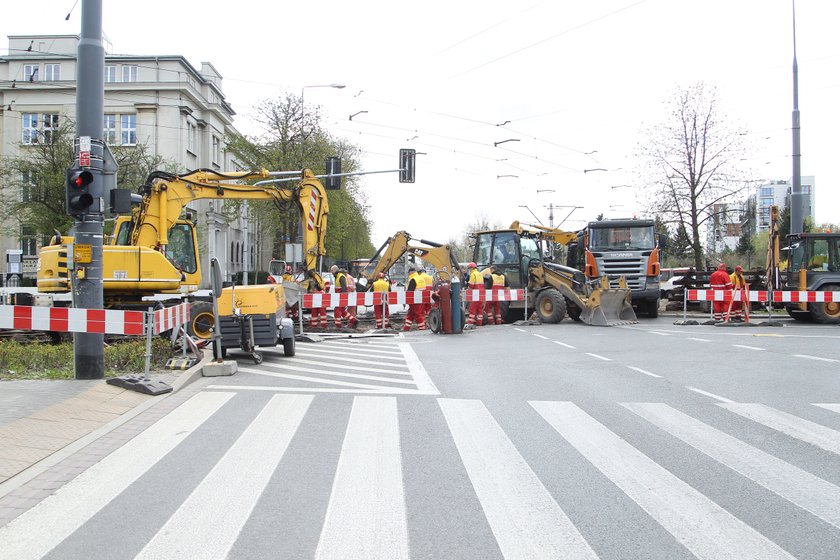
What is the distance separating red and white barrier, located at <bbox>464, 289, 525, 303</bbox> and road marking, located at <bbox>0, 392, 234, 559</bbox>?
1525cm

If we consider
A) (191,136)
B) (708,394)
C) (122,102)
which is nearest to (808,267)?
(708,394)

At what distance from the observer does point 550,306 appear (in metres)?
23.7

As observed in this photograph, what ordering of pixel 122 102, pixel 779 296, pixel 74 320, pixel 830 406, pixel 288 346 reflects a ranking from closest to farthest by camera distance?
pixel 830 406, pixel 74 320, pixel 288 346, pixel 779 296, pixel 122 102

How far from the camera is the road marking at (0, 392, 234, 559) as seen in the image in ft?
14.6

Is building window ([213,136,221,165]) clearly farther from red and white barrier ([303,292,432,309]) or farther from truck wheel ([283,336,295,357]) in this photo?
truck wheel ([283,336,295,357])

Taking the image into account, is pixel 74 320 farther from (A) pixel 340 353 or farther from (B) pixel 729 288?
(B) pixel 729 288

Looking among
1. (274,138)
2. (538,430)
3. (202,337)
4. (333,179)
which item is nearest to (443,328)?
(202,337)

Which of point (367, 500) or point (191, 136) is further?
point (191, 136)

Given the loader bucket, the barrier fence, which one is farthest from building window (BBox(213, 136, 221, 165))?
the loader bucket

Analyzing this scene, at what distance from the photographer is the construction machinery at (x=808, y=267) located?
899 inches

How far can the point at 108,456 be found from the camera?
650 cm

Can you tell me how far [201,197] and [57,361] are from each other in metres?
5.87

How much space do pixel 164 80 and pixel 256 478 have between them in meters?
52.9

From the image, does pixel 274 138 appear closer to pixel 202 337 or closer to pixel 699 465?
pixel 202 337
